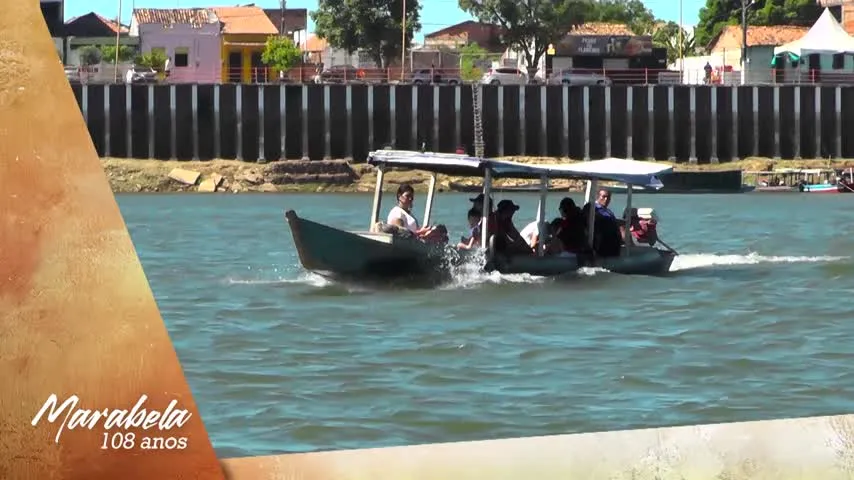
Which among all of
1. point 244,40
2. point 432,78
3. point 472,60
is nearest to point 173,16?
point 244,40

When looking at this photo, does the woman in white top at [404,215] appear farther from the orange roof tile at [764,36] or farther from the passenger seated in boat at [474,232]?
the orange roof tile at [764,36]

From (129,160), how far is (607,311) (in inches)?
1692

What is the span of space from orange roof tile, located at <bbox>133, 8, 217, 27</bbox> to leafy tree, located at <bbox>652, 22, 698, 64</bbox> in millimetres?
28224

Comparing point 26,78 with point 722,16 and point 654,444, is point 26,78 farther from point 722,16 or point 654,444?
point 722,16

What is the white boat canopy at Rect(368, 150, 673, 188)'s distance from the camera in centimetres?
1984

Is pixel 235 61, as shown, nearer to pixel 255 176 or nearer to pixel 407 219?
pixel 255 176

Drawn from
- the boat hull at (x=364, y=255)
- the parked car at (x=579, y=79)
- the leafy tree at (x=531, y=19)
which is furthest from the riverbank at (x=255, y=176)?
the boat hull at (x=364, y=255)

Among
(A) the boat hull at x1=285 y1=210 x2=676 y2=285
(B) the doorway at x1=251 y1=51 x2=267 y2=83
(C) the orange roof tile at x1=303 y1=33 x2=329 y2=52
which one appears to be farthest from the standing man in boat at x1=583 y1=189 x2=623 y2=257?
(C) the orange roof tile at x1=303 y1=33 x2=329 y2=52

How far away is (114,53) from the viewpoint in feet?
259

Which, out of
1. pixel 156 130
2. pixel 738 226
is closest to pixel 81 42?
pixel 156 130

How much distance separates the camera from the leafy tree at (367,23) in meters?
78.6

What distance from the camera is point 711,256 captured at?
2798 cm

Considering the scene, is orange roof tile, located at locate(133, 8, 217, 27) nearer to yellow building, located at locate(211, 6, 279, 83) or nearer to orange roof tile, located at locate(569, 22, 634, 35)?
yellow building, located at locate(211, 6, 279, 83)

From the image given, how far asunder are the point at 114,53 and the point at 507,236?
199 feet
